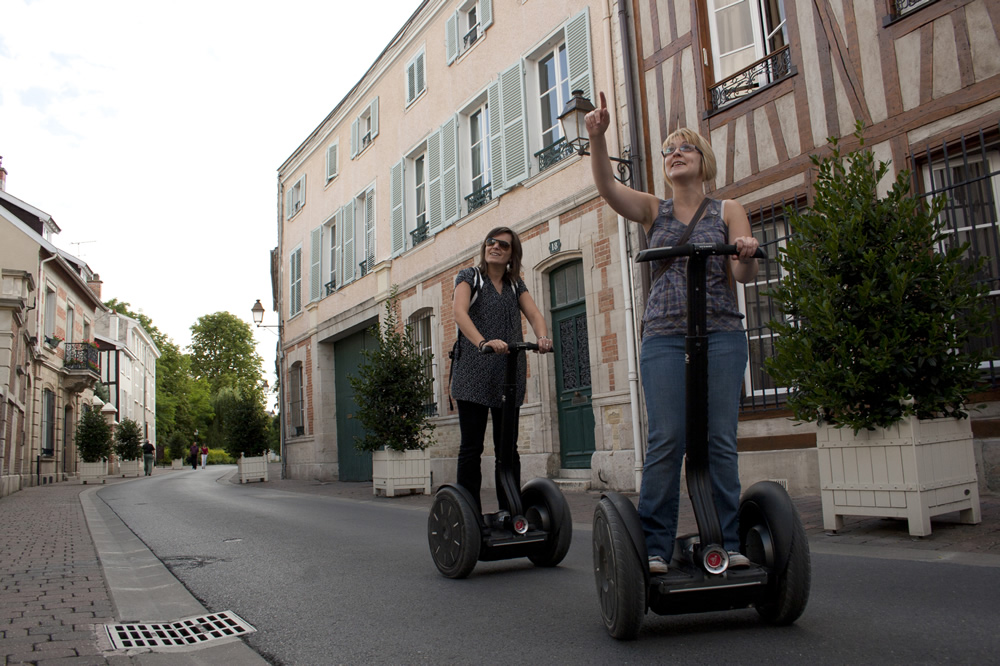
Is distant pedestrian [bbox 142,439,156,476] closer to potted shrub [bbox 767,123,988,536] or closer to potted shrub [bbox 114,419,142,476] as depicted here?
potted shrub [bbox 114,419,142,476]

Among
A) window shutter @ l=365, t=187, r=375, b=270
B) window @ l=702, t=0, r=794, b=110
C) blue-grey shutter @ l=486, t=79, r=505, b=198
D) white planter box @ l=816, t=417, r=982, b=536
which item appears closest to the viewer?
white planter box @ l=816, t=417, r=982, b=536

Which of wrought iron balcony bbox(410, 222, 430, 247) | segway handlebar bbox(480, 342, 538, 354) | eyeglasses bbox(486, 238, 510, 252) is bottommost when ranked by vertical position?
segway handlebar bbox(480, 342, 538, 354)

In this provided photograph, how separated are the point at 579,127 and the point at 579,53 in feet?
6.45

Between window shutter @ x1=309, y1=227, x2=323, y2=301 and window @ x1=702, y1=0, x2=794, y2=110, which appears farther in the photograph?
window shutter @ x1=309, y1=227, x2=323, y2=301

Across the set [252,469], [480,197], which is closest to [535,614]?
[480,197]

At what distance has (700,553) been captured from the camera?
2.58 meters

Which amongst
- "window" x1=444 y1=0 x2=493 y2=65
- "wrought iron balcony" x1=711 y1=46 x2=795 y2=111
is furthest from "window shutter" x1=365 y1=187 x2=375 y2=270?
"wrought iron balcony" x1=711 y1=46 x2=795 y2=111

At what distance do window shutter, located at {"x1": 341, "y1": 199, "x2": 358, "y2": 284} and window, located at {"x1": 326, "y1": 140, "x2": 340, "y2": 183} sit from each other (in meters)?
1.62

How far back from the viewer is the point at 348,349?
2005cm

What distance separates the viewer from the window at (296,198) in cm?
2311

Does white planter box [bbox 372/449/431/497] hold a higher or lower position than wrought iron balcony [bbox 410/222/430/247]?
lower

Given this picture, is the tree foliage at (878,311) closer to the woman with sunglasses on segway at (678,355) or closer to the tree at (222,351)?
the woman with sunglasses on segway at (678,355)

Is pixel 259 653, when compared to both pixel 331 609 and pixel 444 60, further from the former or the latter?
pixel 444 60

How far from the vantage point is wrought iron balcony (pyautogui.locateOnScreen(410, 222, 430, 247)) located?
15.8m
